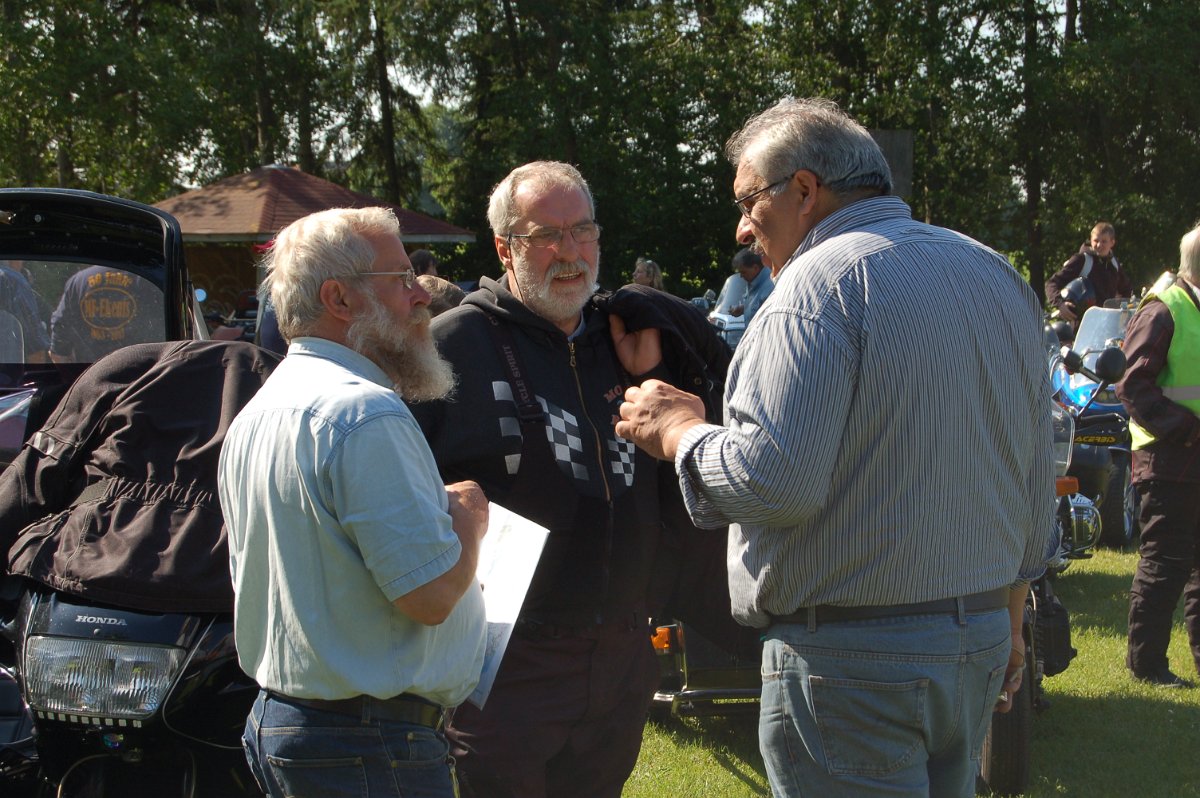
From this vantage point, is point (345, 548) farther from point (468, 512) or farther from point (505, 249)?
point (505, 249)

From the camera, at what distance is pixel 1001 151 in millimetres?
24125

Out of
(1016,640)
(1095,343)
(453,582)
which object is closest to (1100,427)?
(1095,343)

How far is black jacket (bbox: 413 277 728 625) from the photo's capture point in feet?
9.26

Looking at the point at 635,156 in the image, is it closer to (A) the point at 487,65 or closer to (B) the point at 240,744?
(A) the point at 487,65

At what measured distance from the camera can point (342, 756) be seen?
81.2 inches

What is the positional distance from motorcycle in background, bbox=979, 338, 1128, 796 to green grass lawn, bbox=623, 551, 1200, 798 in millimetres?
202

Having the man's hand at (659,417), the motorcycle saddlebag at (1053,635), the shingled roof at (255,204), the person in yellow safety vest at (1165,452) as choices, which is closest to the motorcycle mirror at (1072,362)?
the person in yellow safety vest at (1165,452)

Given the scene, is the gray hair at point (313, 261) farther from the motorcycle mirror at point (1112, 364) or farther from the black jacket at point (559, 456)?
the motorcycle mirror at point (1112, 364)

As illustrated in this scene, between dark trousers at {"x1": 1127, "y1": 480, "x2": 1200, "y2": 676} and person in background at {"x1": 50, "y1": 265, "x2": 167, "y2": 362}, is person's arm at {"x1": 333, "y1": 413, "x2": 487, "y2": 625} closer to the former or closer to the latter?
person in background at {"x1": 50, "y1": 265, "x2": 167, "y2": 362}

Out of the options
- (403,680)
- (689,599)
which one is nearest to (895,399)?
(403,680)

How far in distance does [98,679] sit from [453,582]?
1059 millimetres

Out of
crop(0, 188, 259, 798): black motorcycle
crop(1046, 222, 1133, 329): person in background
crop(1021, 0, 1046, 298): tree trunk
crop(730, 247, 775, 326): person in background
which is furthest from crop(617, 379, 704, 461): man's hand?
crop(1021, 0, 1046, 298): tree trunk

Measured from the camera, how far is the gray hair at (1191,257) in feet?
17.6

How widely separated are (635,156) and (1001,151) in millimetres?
7888
